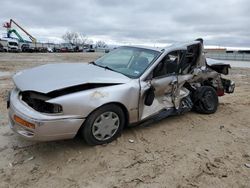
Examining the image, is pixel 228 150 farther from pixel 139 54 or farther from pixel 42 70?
pixel 42 70

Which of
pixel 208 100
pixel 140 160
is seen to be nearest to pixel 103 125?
pixel 140 160

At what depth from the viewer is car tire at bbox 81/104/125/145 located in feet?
11.4

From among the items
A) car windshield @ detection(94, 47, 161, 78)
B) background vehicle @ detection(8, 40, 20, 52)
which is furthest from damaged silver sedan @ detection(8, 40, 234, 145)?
background vehicle @ detection(8, 40, 20, 52)

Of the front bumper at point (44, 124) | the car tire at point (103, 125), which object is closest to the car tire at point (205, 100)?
the car tire at point (103, 125)

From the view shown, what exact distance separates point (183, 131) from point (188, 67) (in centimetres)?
137

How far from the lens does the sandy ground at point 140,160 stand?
2.97 m

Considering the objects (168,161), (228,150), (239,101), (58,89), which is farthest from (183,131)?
(239,101)

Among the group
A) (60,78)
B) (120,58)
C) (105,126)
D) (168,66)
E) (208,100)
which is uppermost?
(120,58)

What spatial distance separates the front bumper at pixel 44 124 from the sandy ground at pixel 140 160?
15.1 inches

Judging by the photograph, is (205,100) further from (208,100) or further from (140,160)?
(140,160)

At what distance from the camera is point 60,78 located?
11.6 ft

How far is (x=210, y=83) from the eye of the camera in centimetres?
561

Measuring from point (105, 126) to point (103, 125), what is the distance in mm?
42

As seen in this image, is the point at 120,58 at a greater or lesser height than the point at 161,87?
greater
